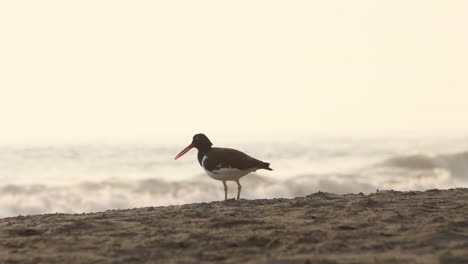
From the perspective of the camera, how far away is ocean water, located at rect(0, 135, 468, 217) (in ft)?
102

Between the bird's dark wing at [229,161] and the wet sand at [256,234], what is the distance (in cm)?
210

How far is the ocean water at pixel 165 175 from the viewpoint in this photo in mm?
31062

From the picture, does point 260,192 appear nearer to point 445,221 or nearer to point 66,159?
point 66,159

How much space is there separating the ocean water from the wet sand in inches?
741

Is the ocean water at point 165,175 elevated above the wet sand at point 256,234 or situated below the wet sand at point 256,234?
above

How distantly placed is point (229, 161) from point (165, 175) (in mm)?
24111

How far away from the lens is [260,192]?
1270 inches

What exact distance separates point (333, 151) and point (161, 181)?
21088mm

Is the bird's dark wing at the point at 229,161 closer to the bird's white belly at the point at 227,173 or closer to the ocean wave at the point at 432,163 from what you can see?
the bird's white belly at the point at 227,173

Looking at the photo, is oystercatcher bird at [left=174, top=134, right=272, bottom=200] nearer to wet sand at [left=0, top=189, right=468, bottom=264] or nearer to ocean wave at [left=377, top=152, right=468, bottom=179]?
wet sand at [left=0, top=189, right=468, bottom=264]

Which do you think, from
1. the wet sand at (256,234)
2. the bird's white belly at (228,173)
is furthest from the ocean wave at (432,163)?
the wet sand at (256,234)

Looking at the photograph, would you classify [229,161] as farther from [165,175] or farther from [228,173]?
[165,175]

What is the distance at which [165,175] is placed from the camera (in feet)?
121

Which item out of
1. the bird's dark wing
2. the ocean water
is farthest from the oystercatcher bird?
the ocean water
